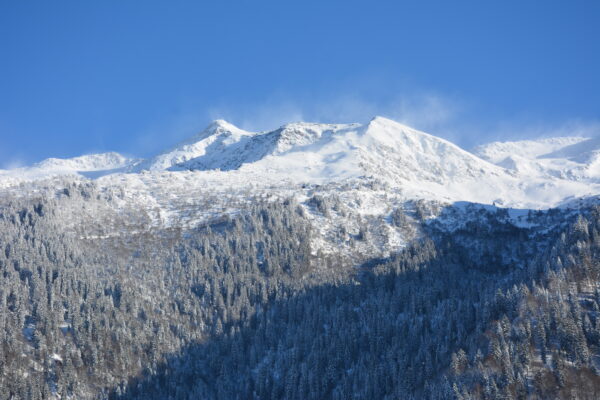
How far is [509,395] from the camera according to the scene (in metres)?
195

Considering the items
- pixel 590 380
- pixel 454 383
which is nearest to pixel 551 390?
pixel 590 380

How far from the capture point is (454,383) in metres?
199

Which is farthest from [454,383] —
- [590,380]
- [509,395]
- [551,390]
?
[590,380]

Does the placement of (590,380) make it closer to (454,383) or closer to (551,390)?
(551,390)

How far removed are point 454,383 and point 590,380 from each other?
47.4 m

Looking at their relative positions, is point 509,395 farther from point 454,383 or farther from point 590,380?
point 590,380

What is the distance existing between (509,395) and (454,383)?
60.1ft

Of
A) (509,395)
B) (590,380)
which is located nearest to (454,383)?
(509,395)

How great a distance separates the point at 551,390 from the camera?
19675 centimetres

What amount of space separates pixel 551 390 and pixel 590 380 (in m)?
15.0

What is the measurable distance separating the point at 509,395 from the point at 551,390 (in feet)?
50.4

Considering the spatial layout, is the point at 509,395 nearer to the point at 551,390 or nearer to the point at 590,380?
the point at 551,390

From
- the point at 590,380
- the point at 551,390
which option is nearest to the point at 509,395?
the point at 551,390
